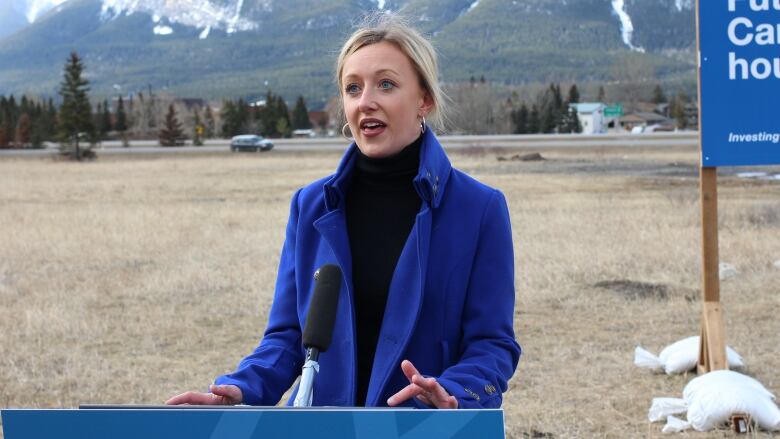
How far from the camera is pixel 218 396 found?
239cm

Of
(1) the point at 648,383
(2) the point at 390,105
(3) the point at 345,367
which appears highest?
(2) the point at 390,105

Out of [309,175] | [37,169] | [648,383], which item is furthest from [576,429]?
[37,169]

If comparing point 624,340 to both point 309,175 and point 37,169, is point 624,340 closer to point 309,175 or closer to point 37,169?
point 309,175

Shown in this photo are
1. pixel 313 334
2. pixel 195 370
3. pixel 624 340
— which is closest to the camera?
pixel 313 334

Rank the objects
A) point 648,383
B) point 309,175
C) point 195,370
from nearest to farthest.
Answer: point 648,383, point 195,370, point 309,175

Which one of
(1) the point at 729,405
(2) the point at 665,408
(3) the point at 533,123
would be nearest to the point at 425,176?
(1) the point at 729,405

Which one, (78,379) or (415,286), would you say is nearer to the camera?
(415,286)

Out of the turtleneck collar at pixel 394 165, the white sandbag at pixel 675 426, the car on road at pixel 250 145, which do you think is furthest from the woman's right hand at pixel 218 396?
the car on road at pixel 250 145

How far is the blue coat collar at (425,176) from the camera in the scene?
8.20ft

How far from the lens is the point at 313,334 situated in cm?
215

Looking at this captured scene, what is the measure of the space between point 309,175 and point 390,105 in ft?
110

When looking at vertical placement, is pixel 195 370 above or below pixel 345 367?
below

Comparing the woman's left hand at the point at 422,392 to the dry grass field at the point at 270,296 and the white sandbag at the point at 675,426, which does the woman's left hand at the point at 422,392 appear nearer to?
the dry grass field at the point at 270,296

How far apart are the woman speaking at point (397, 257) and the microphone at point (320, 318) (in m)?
0.24
